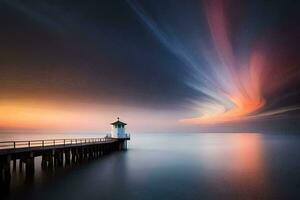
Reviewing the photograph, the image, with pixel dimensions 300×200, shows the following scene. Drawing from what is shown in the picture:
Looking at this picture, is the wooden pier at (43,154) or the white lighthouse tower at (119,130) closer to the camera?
the wooden pier at (43,154)

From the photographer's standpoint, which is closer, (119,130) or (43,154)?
(43,154)

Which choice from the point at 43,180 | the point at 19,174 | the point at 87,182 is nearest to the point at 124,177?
the point at 87,182

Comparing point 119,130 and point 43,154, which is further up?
point 119,130

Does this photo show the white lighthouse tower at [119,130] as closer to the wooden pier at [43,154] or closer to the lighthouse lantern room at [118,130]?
the lighthouse lantern room at [118,130]

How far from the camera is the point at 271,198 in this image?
64.8 ft

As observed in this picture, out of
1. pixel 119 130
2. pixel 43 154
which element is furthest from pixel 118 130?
pixel 43 154

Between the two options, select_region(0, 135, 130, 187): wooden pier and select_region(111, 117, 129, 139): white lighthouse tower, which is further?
select_region(111, 117, 129, 139): white lighthouse tower

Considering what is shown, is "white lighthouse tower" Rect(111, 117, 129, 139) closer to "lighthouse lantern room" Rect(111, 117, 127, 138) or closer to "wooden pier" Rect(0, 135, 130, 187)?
"lighthouse lantern room" Rect(111, 117, 127, 138)

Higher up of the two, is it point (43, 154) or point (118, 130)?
point (118, 130)

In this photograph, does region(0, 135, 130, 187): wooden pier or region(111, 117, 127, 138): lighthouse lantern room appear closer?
region(0, 135, 130, 187): wooden pier

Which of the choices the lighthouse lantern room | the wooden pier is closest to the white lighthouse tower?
the lighthouse lantern room

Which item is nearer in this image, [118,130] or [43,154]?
[43,154]

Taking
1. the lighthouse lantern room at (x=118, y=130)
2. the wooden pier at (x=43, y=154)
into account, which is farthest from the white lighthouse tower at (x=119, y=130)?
the wooden pier at (x=43, y=154)

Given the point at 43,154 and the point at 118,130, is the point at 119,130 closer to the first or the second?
the point at 118,130
